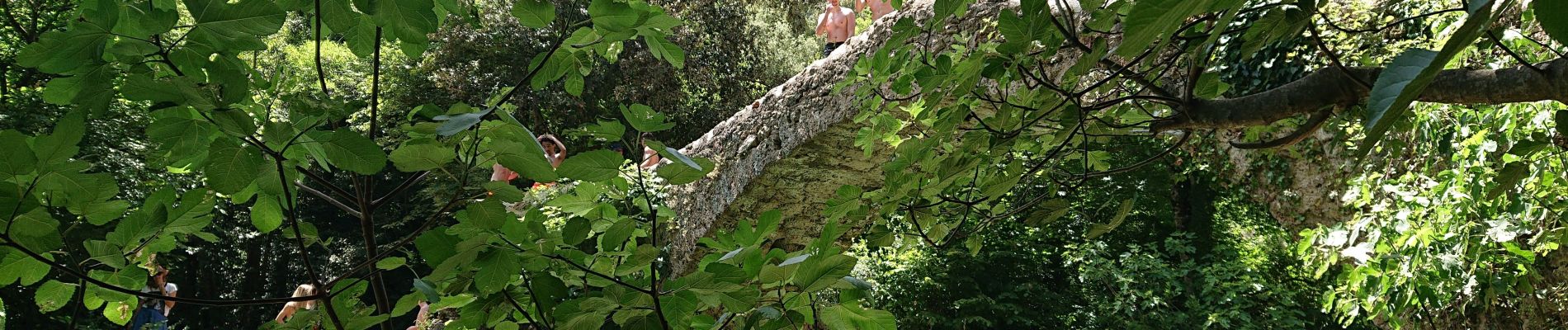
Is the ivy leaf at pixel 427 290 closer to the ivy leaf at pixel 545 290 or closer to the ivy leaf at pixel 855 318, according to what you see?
the ivy leaf at pixel 545 290

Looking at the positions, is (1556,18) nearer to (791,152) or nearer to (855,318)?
(855,318)

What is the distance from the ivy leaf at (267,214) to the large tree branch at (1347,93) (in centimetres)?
116

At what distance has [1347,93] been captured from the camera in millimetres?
1076

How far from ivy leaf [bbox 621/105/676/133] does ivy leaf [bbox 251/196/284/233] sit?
401 millimetres

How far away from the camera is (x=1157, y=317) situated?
7715 millimetres

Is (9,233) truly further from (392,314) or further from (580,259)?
(580,259)

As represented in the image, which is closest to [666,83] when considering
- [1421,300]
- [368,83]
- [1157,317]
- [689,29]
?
[689,29]

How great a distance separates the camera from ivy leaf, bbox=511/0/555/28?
3.20 ft

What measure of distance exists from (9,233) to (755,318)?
2.29ft

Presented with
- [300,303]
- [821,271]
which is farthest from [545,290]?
[300,303]

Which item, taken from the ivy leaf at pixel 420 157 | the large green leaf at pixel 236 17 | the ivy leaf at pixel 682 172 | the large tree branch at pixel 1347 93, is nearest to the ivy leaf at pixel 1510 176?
the large tree branch at pixel 1347 93

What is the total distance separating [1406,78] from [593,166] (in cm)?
76

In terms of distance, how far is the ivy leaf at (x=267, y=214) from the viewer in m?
1.01

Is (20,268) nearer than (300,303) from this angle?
Yes
